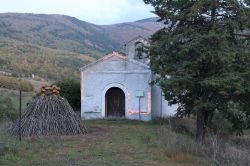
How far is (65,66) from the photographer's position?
67688 mm

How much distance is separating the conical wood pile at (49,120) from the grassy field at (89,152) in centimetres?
126

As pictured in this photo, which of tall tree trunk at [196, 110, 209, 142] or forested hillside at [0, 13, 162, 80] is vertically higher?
forested hillside at [0, 13, 162, 80]

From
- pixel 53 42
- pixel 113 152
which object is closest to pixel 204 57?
pixel 113 152

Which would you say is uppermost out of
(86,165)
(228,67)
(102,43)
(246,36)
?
(102,43)

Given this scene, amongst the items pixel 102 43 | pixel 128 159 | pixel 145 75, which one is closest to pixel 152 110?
pixel 145 75

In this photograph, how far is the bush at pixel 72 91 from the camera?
32.5m

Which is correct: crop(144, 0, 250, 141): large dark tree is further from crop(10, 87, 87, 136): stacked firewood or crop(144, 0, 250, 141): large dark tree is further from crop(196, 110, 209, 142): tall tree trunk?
crop(10, 87, 87, 136): stacked firewood

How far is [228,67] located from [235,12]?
7.85ft

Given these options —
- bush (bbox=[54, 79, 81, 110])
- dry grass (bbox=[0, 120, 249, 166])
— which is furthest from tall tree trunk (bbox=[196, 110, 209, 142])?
bush (bbox=[54, 79, 81, 110])

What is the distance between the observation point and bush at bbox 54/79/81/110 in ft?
107

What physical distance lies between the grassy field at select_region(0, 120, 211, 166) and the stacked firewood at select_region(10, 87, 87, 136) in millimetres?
1259

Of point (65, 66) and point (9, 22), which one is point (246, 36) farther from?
point (9, 22)

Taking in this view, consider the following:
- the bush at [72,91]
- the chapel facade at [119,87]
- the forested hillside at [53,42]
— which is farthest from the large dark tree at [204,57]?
the bush at [72,91]

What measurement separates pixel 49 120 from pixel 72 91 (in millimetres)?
13638
